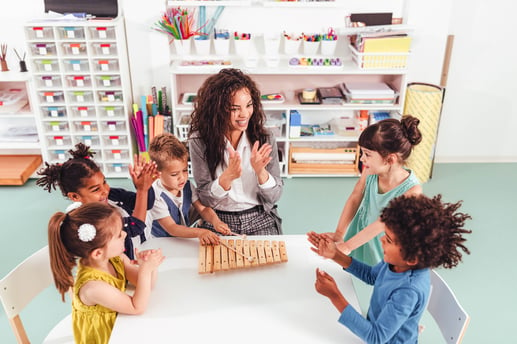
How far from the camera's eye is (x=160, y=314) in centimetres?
157

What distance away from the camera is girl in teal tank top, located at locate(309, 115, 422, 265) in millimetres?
1997

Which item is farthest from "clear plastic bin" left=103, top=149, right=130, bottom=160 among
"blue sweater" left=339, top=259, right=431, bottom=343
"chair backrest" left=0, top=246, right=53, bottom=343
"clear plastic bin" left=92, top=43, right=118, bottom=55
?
"blue sweater" left=339, top=259, right=431, bottom=343

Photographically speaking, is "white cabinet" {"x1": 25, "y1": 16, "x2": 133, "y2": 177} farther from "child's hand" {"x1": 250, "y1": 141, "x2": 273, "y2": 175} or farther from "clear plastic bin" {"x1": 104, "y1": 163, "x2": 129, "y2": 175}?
"child's hand" {"x1": 250, "y1": 141, "x2": 273, "y2": 175}

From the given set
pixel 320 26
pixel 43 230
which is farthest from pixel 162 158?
pixel 320 26

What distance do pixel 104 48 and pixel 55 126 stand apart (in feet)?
2.46

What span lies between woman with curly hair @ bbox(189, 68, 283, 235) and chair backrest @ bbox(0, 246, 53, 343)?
74 centimetres

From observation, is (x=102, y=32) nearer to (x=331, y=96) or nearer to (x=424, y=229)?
(x=331, y=96)

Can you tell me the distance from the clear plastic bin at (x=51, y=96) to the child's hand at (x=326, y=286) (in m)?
2.85

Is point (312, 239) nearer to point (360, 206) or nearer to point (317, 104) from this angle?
point (360, 206)

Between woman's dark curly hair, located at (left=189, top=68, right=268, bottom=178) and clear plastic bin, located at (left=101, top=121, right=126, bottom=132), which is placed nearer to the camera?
woman's dark curly hair, located at (left=189, top=68, right=268, bottom=178)

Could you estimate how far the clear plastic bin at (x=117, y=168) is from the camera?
3951 mm

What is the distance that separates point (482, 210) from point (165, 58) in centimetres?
264

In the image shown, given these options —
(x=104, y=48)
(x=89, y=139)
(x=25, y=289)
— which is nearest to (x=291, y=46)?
(x=104, y=48)

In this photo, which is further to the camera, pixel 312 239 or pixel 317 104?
pixel 317 104
